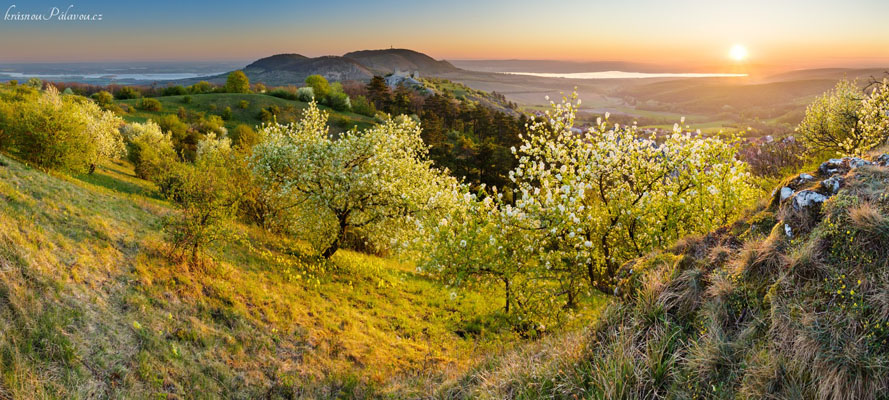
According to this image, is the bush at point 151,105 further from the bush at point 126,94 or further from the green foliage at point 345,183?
the green foliage at point 345,183

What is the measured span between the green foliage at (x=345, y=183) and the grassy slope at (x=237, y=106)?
78526mm

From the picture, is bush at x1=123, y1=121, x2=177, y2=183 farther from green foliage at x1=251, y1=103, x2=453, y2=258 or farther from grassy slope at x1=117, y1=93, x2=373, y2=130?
grassy slope at x1=117, y1=93, x2=373, y2=130

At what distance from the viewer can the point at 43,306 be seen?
9.62 metres

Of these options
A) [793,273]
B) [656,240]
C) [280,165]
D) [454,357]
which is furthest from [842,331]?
[280,165]

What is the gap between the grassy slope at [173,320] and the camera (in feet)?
29.6

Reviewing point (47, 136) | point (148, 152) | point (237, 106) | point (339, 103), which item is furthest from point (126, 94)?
point (47, 136)

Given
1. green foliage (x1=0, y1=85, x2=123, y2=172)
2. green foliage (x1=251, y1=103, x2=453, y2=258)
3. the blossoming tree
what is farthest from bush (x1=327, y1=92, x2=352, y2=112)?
the blossoming tree

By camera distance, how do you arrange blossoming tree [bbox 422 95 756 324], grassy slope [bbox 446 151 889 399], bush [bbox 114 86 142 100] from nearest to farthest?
grassy slope [bbox 446 151 889 399] < blossoming tree [bbox 422 95 756 324] < bush [bbox 114 86 142 100]

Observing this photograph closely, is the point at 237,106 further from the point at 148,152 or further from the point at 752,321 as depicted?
A: the point at 752,321

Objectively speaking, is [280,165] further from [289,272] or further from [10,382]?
[10,382]

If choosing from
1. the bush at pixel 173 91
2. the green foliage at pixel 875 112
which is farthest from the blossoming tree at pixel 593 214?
the bush at pixel 173 91

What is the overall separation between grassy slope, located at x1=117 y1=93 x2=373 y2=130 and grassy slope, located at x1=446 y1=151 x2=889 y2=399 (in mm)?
96026

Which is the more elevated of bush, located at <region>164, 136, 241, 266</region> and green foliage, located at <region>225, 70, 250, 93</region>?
green foliage, located at <region>225, 70, 250, 93</region>

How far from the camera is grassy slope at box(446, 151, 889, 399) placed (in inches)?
201
